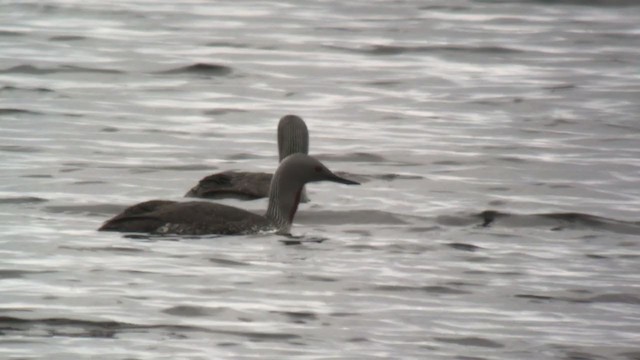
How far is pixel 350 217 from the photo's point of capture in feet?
57.1

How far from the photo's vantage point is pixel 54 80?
26547 mm

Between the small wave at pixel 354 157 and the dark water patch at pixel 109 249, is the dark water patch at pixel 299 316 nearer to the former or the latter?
the dark water patch at pixel 109 249

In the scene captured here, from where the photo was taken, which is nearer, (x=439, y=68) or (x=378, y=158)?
(x=378, y=158)

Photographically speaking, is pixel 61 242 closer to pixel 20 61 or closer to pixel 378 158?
pixel 378 158

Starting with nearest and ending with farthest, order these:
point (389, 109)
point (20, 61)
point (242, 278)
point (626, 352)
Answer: point (626, 352), point (242, 278), point (389, 109), point (20, 61)

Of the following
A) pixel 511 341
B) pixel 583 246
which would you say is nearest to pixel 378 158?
pixel 583 246

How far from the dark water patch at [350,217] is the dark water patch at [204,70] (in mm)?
10412

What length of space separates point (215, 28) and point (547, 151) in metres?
12.3

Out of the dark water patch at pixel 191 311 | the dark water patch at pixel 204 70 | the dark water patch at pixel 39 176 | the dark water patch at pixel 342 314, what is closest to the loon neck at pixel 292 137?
the dark water patch at pixel 39 176

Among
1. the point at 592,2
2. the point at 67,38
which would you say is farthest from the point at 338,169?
the point at 592,2

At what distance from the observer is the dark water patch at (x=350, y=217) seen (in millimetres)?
17188

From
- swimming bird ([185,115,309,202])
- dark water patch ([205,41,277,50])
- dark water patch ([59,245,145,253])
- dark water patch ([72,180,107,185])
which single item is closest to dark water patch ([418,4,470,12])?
dark water patch ([205,41,277,50])

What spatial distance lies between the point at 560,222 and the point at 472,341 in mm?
5077

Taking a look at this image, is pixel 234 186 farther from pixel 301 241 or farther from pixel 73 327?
pixel 73 327
